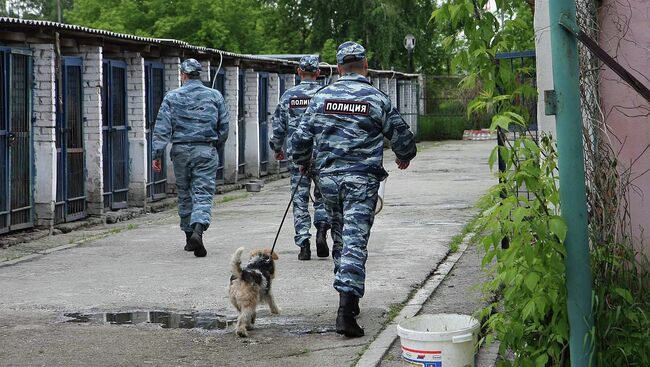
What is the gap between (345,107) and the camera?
7.54 metres

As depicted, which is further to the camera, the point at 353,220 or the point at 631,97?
the point at 353,220

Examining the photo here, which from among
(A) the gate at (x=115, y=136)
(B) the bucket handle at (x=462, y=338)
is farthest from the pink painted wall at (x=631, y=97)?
(A) the gate at (x=115, y=136)

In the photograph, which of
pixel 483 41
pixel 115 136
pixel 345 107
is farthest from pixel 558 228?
pixel 115 136

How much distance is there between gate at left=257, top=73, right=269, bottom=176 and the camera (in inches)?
923

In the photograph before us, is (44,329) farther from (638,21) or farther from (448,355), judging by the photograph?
(638,21)

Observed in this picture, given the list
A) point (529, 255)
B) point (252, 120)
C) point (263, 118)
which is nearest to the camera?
point (529, 255)

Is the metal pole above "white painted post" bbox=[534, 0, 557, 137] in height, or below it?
below

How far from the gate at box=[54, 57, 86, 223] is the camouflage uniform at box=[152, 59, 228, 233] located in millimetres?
3446

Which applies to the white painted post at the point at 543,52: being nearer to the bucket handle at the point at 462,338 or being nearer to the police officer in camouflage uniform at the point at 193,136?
the bucket handle at the point at 462,338

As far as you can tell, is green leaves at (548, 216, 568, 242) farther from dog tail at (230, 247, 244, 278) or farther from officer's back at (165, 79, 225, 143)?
officer's back at (165, 79, 225, 143)

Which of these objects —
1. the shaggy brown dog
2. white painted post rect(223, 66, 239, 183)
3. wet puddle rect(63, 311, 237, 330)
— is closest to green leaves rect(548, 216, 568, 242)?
the shaggy brown dog

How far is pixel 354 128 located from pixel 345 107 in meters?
0.15

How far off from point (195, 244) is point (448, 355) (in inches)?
236

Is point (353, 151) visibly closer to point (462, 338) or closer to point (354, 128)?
point (354, 128)
